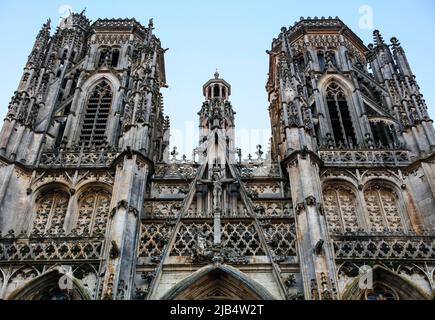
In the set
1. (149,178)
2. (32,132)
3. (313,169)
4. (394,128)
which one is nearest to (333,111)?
(394,128)

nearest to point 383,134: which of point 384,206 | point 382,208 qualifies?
point 384,206

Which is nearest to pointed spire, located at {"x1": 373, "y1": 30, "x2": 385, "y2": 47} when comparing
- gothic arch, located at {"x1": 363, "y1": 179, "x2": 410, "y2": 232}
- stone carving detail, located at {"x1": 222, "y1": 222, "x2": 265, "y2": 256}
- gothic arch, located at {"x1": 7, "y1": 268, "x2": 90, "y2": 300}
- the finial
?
the finial

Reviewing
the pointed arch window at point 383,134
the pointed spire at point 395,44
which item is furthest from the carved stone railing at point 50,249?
the pointed spire at point 395,44

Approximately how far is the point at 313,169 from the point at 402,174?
3.69 metres

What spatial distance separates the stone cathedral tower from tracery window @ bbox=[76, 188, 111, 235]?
0.05 meters

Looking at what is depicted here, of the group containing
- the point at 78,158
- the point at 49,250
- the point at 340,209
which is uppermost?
the point at 78,158

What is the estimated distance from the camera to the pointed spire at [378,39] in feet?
91.7

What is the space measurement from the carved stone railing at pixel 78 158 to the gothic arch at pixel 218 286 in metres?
6.46

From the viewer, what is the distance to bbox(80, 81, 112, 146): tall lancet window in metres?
23.0

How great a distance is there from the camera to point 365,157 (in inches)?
818

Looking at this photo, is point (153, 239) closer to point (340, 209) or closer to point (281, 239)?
point (281, 239)

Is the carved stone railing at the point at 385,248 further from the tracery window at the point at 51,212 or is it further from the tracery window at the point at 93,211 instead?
the tracery window at the point at 51,212

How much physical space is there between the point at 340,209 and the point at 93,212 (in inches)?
346

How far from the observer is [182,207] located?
18.2 meters
